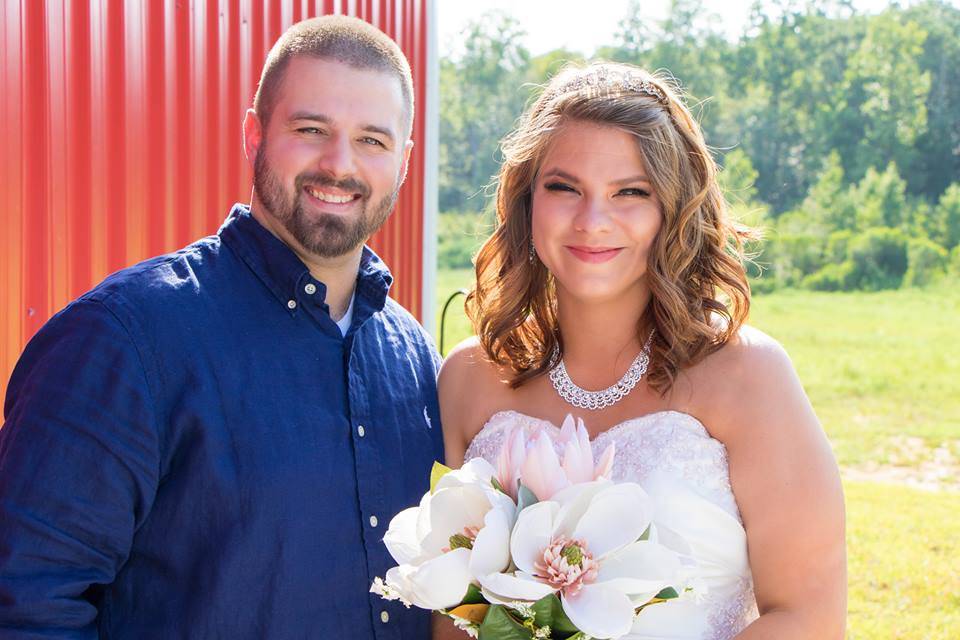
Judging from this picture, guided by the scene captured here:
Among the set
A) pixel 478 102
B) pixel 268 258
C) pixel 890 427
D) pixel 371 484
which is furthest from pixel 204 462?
pixel 478 102

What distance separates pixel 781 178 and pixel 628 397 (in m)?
26.5

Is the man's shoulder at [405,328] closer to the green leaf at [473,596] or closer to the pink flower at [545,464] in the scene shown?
the pink flower at [545,464]

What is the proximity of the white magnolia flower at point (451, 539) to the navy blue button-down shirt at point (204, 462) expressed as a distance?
16.5 inches

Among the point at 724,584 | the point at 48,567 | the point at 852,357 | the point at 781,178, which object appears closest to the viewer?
the point at 48,567

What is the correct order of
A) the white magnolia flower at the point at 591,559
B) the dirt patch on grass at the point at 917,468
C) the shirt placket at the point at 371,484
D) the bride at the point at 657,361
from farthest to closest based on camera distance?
1. the dirt patch on grass at the point at 917,468
2. the bride at the point at 657,361
3. the shirt placket at the point at 371,484
4. the white magnolia flower at the point at 591,559

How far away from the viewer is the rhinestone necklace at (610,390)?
9.48 ft

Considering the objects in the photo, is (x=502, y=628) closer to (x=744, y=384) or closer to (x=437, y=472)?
(x=437, y=472)

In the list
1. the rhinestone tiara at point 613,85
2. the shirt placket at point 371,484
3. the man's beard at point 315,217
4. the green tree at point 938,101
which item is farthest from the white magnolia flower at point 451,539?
the green tree at point 938,101

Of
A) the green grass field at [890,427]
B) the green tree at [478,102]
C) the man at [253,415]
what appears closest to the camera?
the man at [253,415]

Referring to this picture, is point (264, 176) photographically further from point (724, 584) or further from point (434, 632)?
point (724, 584)

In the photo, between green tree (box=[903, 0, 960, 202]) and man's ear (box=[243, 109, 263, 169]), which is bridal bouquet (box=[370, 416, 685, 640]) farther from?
green tree (box=[903, 0, 960, 202])

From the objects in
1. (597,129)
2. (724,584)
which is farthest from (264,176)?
(724,584)

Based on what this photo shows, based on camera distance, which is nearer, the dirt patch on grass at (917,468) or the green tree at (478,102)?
the dirt patch on grass at (917,468)

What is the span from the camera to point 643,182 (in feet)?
9.25
